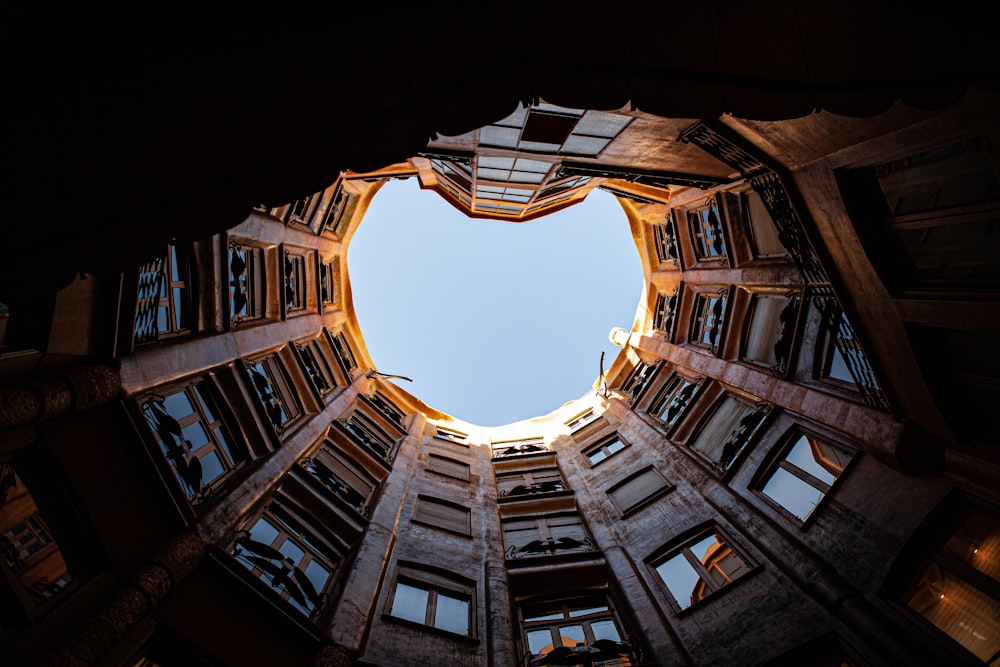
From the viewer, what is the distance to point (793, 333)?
12.5 m

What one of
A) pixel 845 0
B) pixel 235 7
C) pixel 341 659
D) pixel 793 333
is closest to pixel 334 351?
pixel 341 659

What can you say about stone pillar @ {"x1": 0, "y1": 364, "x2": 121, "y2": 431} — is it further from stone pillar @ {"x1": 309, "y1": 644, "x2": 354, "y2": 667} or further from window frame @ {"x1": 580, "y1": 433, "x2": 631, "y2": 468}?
window frame @ {"x1": 580, "y1": 433, "x2": 631, "y2": 468}

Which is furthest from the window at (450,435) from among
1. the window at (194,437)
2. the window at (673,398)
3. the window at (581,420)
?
the window at (194,437)

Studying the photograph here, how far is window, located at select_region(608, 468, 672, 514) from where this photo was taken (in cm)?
1591

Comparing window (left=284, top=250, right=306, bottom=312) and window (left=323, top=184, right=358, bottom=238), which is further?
window (left=323, top=184, right=358, bottom=238)

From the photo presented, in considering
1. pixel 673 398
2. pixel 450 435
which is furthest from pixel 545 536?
pixel 450 435

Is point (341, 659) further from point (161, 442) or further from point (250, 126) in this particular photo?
point (250, 126)

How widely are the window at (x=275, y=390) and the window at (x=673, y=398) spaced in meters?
12.0

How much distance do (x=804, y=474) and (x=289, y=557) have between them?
36.0 feet

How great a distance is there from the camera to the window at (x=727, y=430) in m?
13.8

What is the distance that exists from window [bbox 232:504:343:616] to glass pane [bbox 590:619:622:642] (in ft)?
19.2

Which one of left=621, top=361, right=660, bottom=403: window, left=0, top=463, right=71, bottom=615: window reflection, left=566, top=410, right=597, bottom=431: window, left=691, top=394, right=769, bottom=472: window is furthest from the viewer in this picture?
left=566, top=410, right=597, bottom=431: window

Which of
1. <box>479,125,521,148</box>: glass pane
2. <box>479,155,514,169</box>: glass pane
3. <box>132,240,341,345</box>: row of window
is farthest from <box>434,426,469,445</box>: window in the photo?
<box>479,125,521,148</box>: glass pane

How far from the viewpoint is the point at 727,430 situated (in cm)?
1510
